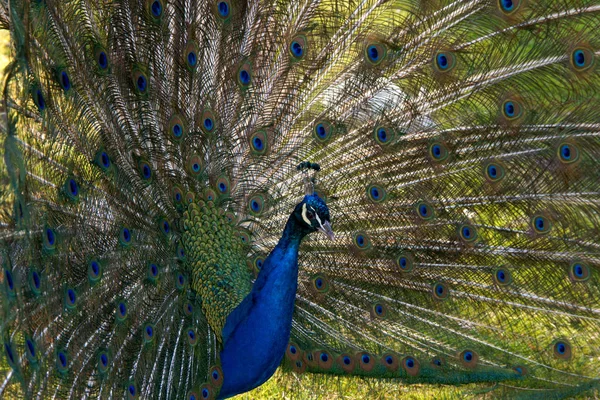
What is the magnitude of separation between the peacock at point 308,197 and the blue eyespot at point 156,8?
20 millimetres

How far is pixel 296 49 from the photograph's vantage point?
2658 millimetres

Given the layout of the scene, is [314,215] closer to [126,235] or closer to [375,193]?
[375,193]

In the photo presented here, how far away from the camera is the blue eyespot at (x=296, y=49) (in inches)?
104

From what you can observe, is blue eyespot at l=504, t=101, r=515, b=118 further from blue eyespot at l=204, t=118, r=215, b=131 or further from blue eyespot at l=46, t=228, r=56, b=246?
blue eyespot at l=46, t=228, r=56, b=246

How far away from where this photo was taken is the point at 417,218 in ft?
9.29

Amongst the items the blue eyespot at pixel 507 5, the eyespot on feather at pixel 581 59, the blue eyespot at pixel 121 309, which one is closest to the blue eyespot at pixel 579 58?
the eyespot on feather at pixel 581 59

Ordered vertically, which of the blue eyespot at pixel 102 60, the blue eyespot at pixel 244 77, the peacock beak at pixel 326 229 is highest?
the blue eyespot at pixel 244 77

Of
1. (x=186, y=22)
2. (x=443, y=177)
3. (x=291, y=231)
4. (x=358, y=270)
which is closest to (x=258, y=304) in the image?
(x=291, y=231)

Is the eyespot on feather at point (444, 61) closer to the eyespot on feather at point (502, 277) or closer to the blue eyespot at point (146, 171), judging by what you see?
the eyespot on feather at point (502, 277)

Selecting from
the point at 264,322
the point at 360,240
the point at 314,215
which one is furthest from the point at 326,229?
the point at 360,240

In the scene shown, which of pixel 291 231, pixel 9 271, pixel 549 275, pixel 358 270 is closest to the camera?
pixel 9 271

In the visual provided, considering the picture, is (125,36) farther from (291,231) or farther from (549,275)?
(549,275)

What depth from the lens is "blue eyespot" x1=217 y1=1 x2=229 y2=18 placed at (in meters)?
2.60

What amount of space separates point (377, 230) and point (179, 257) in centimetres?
74
